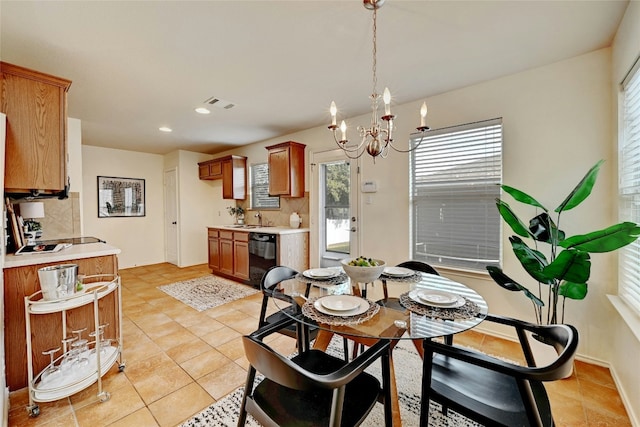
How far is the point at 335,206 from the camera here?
4062 millimetres

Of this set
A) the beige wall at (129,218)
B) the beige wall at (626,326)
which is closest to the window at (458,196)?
the beige wall at (626,326)

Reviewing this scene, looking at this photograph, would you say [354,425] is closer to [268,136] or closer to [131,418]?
[131,418]

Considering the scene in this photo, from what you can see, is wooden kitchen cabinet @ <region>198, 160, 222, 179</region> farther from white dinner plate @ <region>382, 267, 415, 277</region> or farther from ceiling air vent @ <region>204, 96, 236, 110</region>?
white dinner plate @ <region>382, 267, 415, 277</region>

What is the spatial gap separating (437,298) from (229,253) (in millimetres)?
3899

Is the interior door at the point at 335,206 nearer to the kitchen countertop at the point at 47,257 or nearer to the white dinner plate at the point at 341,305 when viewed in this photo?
the white dinner plate at the point at 341,305

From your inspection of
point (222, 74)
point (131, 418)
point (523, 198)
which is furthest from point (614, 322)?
point (222, 74)

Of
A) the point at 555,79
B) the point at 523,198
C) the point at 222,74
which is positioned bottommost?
the point at 523,198

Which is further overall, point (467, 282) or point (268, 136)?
point (268, 136)

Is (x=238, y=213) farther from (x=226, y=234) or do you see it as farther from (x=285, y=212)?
(x=285, y=212)

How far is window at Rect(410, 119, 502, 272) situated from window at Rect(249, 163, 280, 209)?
2.64 metres

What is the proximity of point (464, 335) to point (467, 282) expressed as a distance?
52 cm

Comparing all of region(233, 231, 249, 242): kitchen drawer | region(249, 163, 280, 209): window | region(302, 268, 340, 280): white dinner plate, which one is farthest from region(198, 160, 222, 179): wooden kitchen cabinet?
region(302, 268, 340, 280): white dinner plate

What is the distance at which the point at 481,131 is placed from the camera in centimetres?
272

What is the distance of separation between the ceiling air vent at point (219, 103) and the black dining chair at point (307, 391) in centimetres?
273
